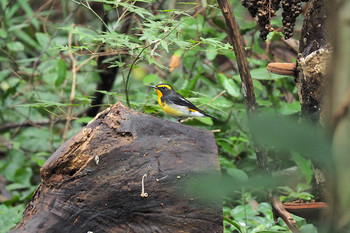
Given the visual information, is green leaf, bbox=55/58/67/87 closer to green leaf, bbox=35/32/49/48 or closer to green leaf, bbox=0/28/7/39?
green leaf, bbox=35/32/49/48

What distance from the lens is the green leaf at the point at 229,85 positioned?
429 cm

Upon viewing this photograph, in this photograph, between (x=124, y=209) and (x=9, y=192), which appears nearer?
(x=124, y=209)

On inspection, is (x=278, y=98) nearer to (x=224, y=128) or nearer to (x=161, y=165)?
(x=224, y=128)

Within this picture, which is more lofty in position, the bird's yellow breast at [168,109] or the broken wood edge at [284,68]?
the broken wood edge at [284,68]

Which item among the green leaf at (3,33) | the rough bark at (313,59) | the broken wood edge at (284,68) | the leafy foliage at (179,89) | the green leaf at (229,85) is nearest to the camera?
the rough bark at (313,59)

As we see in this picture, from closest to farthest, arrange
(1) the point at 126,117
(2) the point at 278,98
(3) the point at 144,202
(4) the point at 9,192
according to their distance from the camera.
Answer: (3) the point at 144,202 < (1) the point at 126,117 < (2) the point at 278,98 < (4) the point at 9,192

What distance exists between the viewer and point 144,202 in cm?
233

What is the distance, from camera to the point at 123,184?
2350 millimetres

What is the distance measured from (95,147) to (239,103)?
8.42 ft

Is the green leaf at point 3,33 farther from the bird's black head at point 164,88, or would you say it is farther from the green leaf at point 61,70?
the bird's black head at point 164,88

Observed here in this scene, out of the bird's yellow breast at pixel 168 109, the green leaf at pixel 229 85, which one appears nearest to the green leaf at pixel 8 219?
the bird's yellow breast at pixel 168 109

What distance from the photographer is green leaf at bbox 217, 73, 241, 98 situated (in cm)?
429

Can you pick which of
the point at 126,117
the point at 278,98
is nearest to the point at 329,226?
the point at 126,117

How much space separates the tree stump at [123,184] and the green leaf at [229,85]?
6.10 feet
